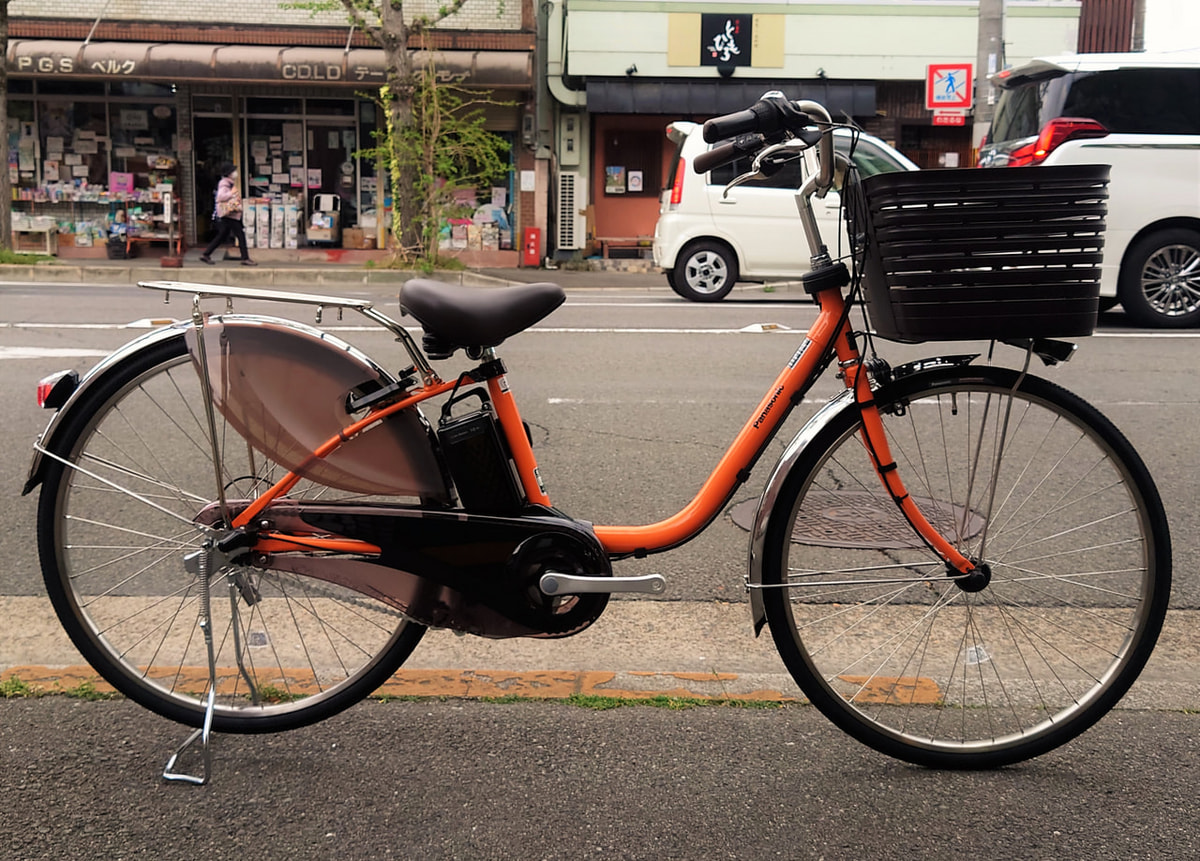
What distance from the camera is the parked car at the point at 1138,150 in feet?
33.5

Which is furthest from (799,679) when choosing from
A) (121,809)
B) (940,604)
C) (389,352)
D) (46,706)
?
(389,352)

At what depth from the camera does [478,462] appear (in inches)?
104

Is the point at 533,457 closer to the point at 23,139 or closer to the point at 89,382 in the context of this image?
the point at 89,382

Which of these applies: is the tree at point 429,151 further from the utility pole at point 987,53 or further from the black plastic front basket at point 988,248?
the black plastic front basket at point 988,248

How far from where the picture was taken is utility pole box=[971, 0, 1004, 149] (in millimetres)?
15273

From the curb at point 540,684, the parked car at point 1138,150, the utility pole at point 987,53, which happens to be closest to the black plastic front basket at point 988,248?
the curb at point 540,684

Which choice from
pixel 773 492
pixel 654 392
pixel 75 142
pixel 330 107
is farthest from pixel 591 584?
pixel 75 142

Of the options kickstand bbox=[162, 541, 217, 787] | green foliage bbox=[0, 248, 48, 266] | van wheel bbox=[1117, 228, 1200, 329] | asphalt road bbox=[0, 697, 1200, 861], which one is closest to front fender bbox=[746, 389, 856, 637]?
asphalt road bbox=[0, 697, 1200, 861]

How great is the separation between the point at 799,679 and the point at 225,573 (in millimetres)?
1358

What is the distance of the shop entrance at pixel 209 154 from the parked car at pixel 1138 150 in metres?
15.4

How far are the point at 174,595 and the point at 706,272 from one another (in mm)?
10449

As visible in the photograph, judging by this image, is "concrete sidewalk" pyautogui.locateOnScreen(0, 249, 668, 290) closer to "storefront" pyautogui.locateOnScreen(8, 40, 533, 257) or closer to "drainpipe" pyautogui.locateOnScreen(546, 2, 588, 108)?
"storefront" pyautogui.locateOnScreen(8, 40, 533, 257)

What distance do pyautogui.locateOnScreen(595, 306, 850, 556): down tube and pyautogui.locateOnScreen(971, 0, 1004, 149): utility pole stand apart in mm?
13959

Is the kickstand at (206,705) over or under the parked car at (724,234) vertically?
under
